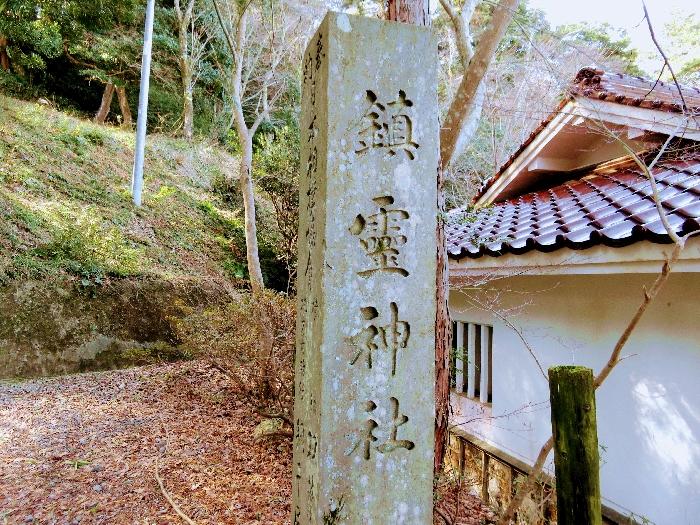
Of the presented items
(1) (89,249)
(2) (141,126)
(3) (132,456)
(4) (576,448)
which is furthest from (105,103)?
(4) (576,448)

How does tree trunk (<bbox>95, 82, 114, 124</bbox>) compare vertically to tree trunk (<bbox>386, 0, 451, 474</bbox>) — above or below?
above

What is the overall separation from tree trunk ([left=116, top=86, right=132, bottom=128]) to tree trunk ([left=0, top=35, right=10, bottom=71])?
3535 mm

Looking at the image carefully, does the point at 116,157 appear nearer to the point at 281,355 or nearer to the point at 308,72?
the point at 281,355

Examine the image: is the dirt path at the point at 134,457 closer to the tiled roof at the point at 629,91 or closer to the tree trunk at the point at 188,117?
the tiled roof at the point at 629,91

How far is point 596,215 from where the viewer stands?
4277mm

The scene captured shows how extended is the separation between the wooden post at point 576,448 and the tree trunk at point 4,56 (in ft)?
65.0

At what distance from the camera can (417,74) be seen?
2.77 m

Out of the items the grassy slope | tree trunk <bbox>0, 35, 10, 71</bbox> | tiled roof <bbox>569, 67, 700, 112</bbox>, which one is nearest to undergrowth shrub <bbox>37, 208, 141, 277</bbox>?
the grassy slope

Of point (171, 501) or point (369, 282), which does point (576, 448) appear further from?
point (171, 501)

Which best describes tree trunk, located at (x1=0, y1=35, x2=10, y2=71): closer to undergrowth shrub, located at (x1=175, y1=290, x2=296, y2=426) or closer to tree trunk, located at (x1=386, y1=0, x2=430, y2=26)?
undergrowth shrub, located at (x1=175, y1=290, x2=296, y2=426)

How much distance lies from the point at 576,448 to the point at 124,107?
20825 millimetres

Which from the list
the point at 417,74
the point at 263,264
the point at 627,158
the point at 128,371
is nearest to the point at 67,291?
the point at 128,371

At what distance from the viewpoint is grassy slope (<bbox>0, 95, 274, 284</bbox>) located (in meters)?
10.1

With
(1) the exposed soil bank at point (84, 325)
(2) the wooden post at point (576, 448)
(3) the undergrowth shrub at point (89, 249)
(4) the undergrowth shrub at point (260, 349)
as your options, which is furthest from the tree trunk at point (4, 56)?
(2) the wooden post at point (576, 448)
